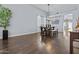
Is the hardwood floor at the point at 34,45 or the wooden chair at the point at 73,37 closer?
the wooden chair at the point at 73,37

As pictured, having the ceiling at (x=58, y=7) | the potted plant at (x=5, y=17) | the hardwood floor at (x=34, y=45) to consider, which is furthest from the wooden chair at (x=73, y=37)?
the potted plant at (x=5, y=17)

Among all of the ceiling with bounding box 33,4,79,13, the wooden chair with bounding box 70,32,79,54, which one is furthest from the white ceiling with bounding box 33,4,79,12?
the wooden chair with bounding box 70,32,79,54

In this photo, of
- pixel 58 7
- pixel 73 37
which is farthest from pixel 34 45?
pixel 58 7

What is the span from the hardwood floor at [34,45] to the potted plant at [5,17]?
0.69 feet

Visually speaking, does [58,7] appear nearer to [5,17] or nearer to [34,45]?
[34,45]

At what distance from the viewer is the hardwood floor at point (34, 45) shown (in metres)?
3.32

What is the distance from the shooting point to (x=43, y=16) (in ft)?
11.1

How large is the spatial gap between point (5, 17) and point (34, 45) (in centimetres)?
111

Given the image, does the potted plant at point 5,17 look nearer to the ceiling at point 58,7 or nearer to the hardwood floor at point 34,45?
the hardwood floor at point 34,45

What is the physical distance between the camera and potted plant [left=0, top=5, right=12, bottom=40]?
10.6ft

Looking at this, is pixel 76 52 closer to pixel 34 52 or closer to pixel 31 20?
pixel 34 52

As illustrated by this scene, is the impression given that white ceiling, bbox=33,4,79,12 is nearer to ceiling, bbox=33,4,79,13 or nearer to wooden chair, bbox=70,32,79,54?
ceiling, bbox=33,4,79,13
